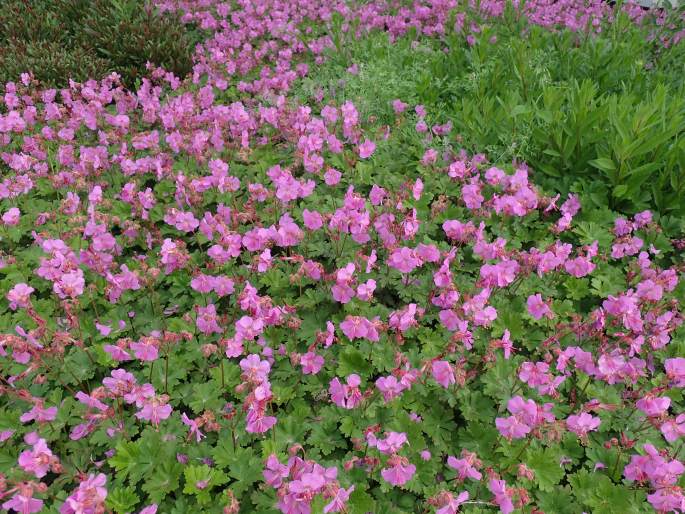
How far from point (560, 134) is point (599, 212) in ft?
2.31

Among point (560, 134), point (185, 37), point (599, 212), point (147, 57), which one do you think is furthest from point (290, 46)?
point (599, 212)

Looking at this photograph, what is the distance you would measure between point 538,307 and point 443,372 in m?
0.80

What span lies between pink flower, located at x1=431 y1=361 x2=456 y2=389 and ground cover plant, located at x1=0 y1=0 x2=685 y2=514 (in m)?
0.01

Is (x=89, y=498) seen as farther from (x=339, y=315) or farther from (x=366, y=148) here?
(x=366, y=148)

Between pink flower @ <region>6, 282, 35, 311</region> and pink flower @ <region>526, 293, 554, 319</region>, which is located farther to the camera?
pink flower @ <region>526, 293, 554, 319</region>

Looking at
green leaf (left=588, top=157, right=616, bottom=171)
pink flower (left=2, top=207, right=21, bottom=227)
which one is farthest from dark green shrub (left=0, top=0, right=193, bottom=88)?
green leaf (left=588, top=157, right=616, bottom=171)

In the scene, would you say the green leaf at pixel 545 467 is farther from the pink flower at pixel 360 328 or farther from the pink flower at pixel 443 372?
the pink flower at pixel 360 328

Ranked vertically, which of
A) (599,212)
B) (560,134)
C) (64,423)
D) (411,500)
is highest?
(560,134)

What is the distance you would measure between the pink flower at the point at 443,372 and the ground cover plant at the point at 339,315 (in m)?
0.01

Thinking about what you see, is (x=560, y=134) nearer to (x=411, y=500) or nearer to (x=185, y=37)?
(x=411, y=500)

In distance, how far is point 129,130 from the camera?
204 inches

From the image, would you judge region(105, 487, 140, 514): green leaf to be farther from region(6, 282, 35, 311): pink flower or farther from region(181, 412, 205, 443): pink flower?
region(6, 282, 35, 311): pink flower

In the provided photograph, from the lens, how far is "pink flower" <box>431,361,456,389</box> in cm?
253

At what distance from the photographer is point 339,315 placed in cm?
324
